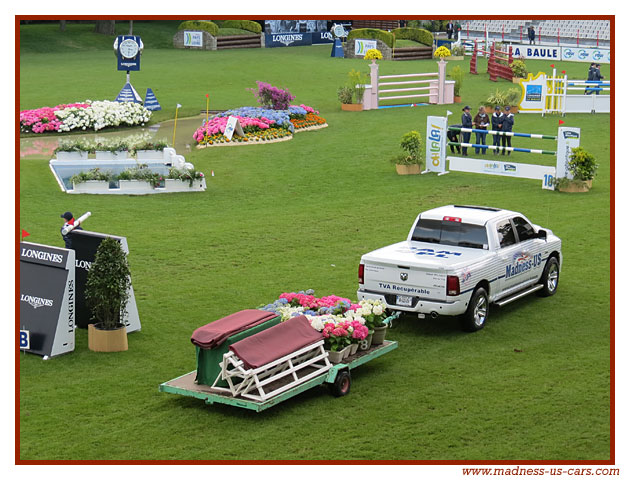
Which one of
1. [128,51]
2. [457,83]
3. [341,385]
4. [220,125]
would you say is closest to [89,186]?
[220,125]

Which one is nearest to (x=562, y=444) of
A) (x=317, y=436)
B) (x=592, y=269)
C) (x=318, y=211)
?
(x=317, y=436)

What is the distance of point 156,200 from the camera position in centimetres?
2469

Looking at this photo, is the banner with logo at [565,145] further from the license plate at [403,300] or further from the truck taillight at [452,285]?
the license plate at [403,300]

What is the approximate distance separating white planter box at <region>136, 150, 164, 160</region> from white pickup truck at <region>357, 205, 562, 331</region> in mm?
12786

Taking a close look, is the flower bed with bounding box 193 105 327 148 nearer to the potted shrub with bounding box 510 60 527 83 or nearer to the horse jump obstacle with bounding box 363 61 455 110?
the horse jump obstacle with bounding box 363 61 455 110

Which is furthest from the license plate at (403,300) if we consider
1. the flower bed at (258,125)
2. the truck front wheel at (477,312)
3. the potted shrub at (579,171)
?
the flower bed at (258,125)

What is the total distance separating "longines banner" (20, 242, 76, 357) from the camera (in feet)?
45.8

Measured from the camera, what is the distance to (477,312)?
1507cm

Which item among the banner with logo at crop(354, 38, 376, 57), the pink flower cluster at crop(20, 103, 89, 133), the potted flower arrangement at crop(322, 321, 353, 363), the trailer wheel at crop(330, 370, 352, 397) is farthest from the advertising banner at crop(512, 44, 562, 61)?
the trailer wheel at crop(330, 370, 352, 397)

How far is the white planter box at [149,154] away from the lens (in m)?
27.2

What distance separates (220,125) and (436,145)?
829 centimetres

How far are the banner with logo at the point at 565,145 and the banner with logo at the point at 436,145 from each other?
363 centimetres

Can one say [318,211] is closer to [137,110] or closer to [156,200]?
[156,200]

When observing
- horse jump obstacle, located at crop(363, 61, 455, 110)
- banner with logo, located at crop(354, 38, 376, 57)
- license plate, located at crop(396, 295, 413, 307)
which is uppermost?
banner with logo, located at crop(354, 38, 376, 57)
